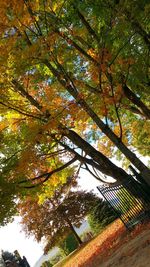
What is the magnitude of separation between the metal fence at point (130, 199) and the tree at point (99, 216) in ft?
47.5

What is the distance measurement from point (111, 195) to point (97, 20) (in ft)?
19.1

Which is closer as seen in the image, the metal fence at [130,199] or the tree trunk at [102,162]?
the metal fence at [130,199]

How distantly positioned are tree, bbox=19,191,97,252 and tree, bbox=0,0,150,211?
49.7 feet

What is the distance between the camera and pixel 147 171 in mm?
12570

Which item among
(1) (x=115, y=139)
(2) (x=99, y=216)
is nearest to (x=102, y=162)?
(1) (x=115, y=139)

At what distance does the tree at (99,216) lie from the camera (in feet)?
88.5

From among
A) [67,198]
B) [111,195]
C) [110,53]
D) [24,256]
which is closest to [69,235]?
[67,198]

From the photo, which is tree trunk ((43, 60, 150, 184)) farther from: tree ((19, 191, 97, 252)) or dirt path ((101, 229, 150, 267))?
tree ((19, 191, 97, 252))

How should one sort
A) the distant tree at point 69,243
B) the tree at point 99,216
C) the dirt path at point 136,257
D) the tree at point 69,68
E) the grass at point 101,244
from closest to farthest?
the dirt path at point 136,257
the tree at point 69,68
the grass at point 101,244
the tree at point 99,216
the distant tree at point 69,243

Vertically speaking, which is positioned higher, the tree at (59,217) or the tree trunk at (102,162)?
the tree at (59,217)

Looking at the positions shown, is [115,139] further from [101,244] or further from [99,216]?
[99,216]

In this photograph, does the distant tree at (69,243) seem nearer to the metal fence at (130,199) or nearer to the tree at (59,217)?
the tree at (59,217)

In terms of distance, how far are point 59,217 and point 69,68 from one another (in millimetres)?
17563

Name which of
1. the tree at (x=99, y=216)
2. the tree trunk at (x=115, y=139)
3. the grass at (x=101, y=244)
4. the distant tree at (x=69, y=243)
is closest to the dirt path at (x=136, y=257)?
the tree trunk at (x=115, y=139)
